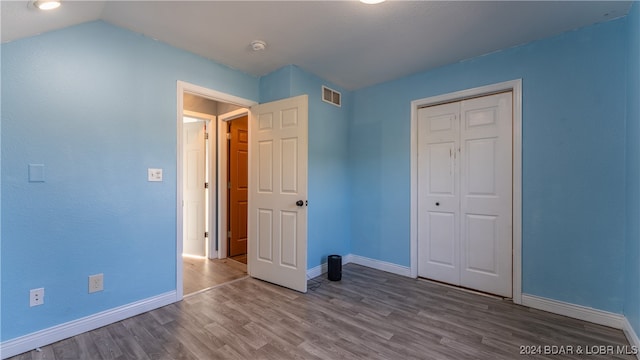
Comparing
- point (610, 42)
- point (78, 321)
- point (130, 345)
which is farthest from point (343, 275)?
point (610, 42)

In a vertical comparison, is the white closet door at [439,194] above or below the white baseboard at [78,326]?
above

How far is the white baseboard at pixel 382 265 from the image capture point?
3.17 meters

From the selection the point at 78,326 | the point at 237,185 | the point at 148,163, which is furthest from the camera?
the point at 237,185

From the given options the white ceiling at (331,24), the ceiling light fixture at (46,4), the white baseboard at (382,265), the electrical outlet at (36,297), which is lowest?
the white baseboard at (382,265)

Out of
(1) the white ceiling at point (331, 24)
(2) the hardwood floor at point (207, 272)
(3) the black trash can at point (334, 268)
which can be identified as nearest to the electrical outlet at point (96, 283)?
(2) the hardwood floor at point (207, 272)

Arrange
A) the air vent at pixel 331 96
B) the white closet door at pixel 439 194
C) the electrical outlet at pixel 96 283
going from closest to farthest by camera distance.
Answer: the electrical outlet at pixel 96 283
the white closet door at pixel 439 194
the air vent at pixel 331 96

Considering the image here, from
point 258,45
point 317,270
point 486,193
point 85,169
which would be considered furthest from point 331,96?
point 85,169

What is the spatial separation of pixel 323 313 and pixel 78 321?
1.86m

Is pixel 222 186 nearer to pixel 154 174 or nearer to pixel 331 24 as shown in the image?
pixel 154 174

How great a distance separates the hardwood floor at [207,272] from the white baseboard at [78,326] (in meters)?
0.36

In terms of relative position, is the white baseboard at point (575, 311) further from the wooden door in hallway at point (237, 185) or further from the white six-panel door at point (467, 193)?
the wooden door in hallway at point (237, 185)

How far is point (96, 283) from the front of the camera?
202 centimetres

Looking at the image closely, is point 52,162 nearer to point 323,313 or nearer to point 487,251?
point 323,313

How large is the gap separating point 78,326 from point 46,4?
215cm
